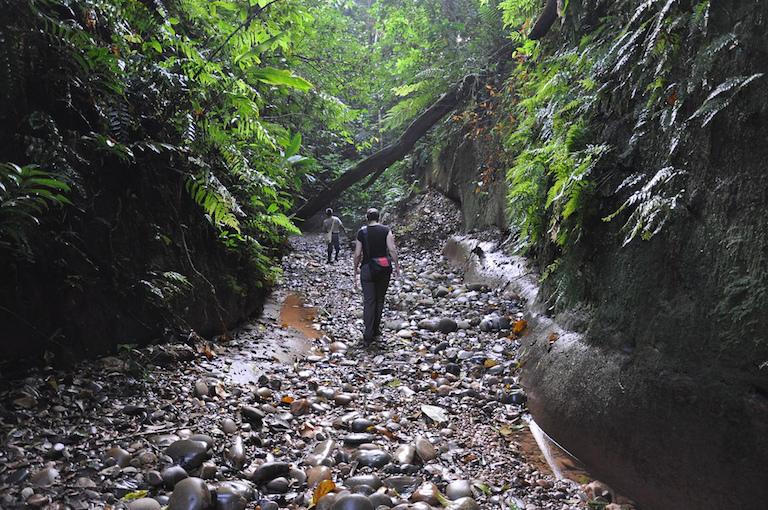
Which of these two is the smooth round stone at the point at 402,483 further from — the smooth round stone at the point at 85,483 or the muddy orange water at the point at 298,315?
the muddy orange water at the point at 298,315

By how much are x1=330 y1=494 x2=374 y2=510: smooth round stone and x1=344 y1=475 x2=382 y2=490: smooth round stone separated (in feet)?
1.07

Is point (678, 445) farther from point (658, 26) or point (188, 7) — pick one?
point (188, 7)

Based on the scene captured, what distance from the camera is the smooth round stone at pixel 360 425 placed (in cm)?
352

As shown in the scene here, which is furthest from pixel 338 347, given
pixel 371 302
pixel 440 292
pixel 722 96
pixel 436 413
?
pixel 722 96

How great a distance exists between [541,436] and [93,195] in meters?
4.17

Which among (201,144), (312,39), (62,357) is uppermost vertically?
(312,39)

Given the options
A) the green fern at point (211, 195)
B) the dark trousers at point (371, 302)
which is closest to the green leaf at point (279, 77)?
the green fern at point (211, 195)

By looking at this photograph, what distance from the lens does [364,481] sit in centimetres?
269

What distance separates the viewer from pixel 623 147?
377cm

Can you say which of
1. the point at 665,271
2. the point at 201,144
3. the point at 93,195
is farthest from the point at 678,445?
the point at 201,144

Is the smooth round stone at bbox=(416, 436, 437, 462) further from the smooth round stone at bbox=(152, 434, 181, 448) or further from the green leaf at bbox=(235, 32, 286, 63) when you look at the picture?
the green leaf at bbox=(235, 32, 286, 63)

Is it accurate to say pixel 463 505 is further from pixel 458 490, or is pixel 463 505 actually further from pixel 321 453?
pixel 321 453

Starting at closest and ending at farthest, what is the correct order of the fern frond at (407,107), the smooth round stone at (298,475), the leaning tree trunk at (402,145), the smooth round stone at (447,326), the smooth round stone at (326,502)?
the smooth round stone at (326,502) → the smooth round stone at (298,475) → the smooth round stone at (447,326) → the leaning tree trunk at (402,145) → the fern frond at (407,107)

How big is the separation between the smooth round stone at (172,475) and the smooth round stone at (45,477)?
49 centimetres
